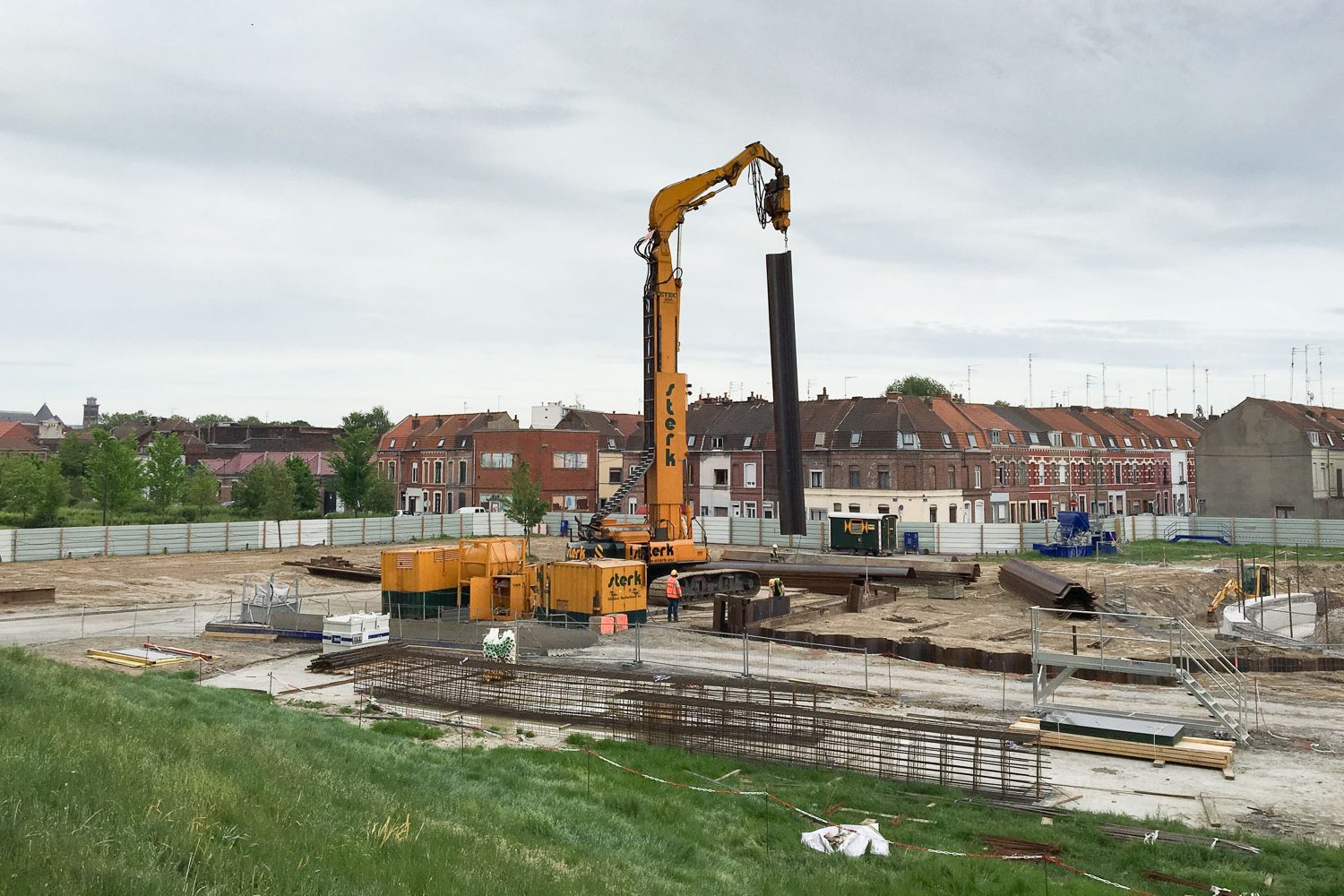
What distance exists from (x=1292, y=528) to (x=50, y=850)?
208 feet

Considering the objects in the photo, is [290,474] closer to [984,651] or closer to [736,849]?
[984,651]

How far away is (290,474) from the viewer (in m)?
71.1

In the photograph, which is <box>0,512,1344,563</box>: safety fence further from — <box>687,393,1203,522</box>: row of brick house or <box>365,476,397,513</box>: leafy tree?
<box>365,476,397,513</box>: leafy tree

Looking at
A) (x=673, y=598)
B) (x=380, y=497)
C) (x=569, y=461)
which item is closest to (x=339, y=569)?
(x=673, y=598)

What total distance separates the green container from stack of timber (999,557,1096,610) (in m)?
15.4

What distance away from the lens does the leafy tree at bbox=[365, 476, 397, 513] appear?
2904 inches

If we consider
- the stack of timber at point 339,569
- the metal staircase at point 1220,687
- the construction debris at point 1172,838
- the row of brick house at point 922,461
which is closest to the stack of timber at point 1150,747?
the metal staircase at point 1220,687

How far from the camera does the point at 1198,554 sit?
167 feet

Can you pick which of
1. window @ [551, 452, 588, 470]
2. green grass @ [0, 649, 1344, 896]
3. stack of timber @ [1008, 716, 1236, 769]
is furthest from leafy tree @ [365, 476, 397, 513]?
stack of timber @ [1008, 716, 1236, 769]

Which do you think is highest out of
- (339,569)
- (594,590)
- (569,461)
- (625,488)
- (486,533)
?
(569,461)

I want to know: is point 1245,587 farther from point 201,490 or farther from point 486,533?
point 201,490

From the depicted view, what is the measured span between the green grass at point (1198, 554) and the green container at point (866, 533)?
6.72 m

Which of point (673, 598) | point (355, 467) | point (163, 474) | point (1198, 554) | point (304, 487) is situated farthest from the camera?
point (304, 487)

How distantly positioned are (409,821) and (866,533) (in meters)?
47.2
